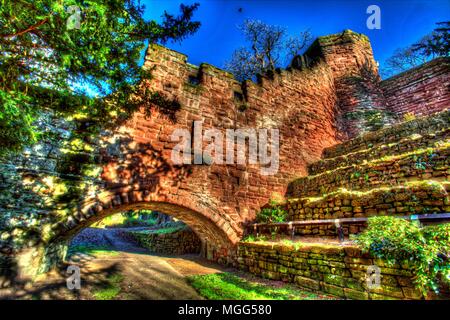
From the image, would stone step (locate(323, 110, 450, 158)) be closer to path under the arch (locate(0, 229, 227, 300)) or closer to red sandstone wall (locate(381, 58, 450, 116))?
red sandstone wall (locate(381, 58, 450, 116))

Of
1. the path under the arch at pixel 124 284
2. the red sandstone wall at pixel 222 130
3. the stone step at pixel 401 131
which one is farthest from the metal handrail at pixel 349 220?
the stone step at pixel 401 131

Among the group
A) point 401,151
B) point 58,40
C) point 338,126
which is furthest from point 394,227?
point 338,126

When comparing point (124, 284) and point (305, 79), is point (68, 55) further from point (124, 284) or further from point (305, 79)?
point (305, 79)

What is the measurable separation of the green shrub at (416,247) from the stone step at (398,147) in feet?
10.7

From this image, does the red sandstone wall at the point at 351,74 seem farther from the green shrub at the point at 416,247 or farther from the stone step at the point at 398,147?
the green shrub at the point at 416,247

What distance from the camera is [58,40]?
2928 mm

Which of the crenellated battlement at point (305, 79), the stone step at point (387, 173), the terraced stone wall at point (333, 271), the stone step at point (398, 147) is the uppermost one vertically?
the crenellated battlement at point (305, 79)

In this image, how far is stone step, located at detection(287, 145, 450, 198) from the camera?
14.9 feet

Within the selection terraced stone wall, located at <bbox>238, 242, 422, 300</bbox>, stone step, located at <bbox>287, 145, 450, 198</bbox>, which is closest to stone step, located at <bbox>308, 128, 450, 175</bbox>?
stone step, located at <bbox>287, 145, 450, 198</bbox>

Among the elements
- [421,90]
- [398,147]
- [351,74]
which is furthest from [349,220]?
[351,74]

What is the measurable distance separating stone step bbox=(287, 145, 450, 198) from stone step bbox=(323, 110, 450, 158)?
6.45ft

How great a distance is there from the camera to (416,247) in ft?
9.02

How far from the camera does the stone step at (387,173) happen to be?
4551mm
